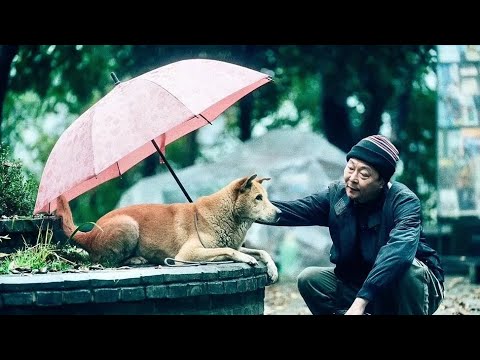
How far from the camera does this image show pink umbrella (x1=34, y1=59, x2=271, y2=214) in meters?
5.75

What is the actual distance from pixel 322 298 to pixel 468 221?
23.4 feet

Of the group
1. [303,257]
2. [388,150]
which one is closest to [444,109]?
[303,257]

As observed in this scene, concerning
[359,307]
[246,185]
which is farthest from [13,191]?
[359,307]

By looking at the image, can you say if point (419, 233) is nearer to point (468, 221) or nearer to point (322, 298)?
point (322, 298)

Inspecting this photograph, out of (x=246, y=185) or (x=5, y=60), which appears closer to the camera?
(x=246, y=185)

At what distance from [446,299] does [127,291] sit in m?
5.51

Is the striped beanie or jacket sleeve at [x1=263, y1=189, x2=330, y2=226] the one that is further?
jacket sleeve at [x1=263, y1=189, x2=330, y2=226]

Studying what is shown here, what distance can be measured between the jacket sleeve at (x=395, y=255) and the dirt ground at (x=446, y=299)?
3.35 metres

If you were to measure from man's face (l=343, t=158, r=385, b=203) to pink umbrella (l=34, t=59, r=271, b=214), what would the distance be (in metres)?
1.09

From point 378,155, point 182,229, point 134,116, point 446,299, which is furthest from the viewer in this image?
point 446,299

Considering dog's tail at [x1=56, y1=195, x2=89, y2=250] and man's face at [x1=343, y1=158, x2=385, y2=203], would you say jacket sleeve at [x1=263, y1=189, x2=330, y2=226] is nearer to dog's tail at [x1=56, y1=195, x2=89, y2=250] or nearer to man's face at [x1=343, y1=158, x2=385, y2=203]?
man's face at [x1=343, y1=158, x2=385, y2=203]

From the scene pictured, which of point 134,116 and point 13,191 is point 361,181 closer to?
point 134,116

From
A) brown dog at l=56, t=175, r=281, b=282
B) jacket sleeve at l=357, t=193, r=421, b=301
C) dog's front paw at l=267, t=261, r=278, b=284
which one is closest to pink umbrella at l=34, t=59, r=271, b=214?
brown dog at l=56, t=175, r=281, b=282

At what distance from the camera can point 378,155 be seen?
215 inches
